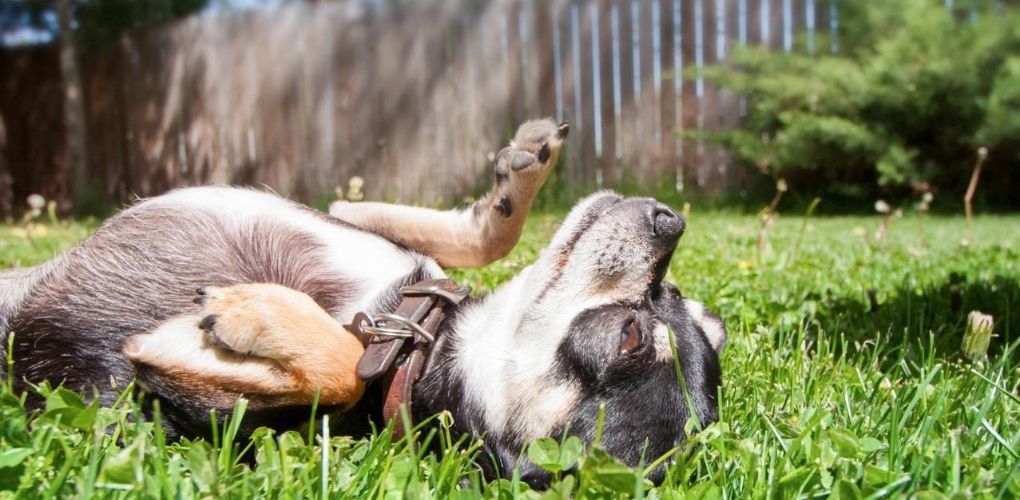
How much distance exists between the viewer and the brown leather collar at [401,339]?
192cm

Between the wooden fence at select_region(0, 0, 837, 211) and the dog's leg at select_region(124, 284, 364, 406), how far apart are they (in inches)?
256

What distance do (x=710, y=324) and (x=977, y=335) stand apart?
0.71m

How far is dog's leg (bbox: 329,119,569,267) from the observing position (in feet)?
8.11

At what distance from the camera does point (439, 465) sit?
158 centimetres

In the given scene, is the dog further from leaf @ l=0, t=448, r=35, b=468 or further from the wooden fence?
the wooden fence

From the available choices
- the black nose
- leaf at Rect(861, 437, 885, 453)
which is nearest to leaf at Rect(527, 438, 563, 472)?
leaf at Rect(861, 437, 885, 453)

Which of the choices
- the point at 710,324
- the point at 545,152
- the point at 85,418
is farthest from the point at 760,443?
the point at 85,418

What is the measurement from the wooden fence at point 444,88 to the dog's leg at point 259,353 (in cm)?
650

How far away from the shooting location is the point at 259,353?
6.19ft

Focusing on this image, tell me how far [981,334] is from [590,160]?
24.5ft

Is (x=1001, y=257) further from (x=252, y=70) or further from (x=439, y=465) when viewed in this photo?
(x=252, y=70)

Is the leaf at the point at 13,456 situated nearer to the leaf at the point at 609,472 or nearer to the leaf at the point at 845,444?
the leaf at the point at 609,472

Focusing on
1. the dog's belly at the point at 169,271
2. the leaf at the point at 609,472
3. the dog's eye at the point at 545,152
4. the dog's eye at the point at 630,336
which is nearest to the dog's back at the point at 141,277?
the dog's belly at the point at 169,271

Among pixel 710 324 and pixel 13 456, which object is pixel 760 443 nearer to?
pixel 710 324
